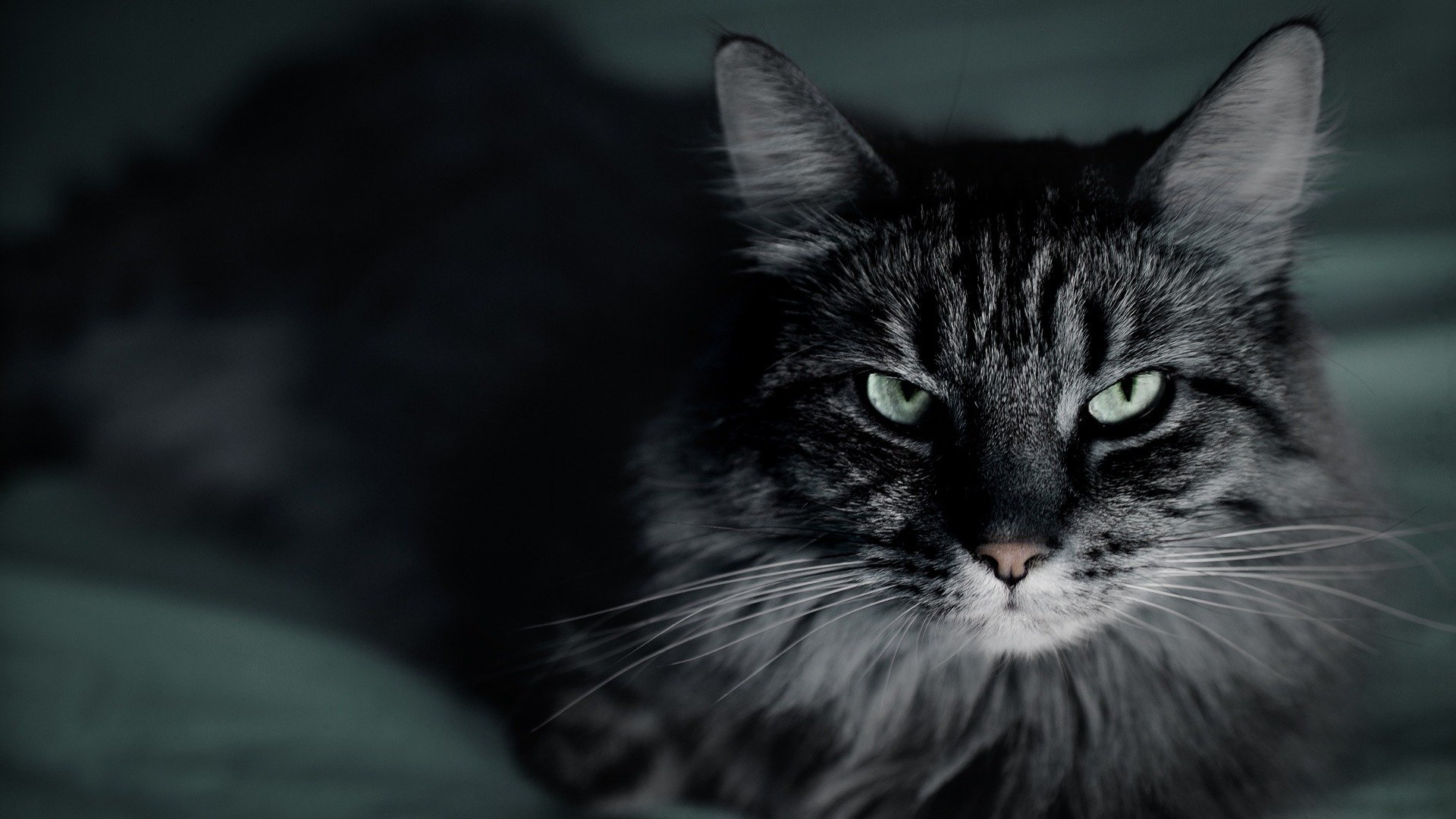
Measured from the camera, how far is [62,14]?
141 centimetres

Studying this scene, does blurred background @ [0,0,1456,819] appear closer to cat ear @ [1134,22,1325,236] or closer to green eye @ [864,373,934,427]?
cat ear @ [1134,22,1325,236]

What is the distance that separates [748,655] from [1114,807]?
1.37 feet

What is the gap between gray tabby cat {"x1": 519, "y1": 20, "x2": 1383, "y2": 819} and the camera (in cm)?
96

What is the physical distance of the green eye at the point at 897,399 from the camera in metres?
1.02

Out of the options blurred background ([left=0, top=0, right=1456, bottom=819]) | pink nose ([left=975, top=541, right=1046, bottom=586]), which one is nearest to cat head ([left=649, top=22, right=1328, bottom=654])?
pink nose ([left=975, top=541, right=1046, bottom=586])

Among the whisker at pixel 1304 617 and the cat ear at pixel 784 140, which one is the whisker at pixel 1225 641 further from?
the cat ear at pixel 784 140

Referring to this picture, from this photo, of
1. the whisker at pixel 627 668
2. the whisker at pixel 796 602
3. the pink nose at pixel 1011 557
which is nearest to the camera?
the pink nose at pixel 1011 557

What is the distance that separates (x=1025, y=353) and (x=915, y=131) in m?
0.39

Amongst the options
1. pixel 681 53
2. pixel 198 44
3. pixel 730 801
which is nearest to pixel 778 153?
pixel 681 53

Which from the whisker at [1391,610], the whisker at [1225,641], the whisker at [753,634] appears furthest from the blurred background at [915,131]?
the whisker at [753,634]

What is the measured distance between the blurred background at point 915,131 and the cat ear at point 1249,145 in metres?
0.06

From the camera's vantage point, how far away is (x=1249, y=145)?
3.26ft

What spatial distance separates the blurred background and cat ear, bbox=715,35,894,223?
0.11m

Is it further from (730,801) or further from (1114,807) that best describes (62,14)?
(1114,807)
